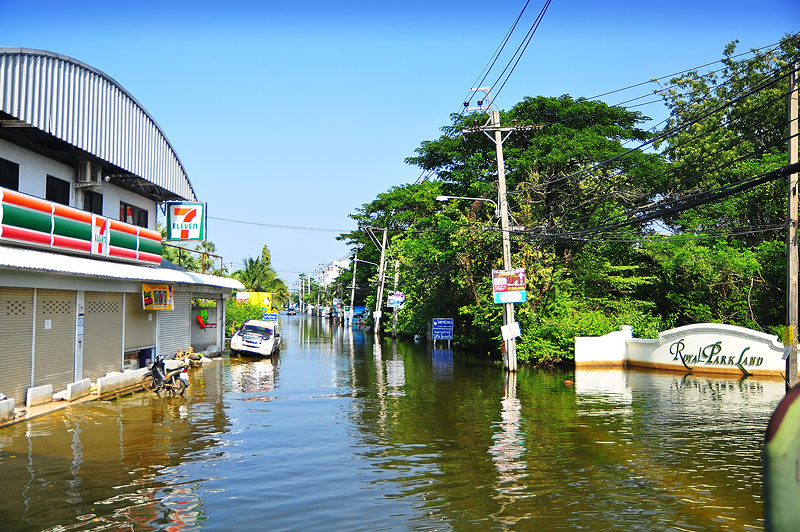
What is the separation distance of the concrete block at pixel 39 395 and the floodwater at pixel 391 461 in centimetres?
87

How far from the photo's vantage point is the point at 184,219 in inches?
1094

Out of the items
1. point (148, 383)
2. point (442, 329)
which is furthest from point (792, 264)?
point (442, 329)

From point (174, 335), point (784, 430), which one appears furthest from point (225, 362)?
point (784, 430)

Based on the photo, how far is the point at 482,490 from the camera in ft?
32.6

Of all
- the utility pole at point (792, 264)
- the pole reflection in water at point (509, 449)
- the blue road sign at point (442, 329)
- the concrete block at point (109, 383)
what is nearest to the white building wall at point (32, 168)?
the concrete block at point (109, 383)

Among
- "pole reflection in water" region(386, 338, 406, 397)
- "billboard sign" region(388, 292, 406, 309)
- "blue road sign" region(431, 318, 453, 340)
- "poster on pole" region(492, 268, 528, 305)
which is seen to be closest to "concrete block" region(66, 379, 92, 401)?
"pole reflection in water" region(386, 338, 406, 397)

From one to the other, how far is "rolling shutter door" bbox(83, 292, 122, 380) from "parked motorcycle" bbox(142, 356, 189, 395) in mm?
1722

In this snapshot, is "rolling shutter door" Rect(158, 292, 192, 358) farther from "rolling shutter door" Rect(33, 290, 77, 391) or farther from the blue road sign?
the blue road sign

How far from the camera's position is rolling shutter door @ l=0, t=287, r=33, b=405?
15727mm

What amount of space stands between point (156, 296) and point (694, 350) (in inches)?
848

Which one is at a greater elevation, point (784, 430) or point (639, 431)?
point (784, 430)

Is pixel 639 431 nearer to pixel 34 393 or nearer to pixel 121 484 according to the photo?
pixel 121 484

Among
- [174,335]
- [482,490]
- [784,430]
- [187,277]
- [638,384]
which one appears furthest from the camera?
[174,335]

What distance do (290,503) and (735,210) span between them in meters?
31.4
